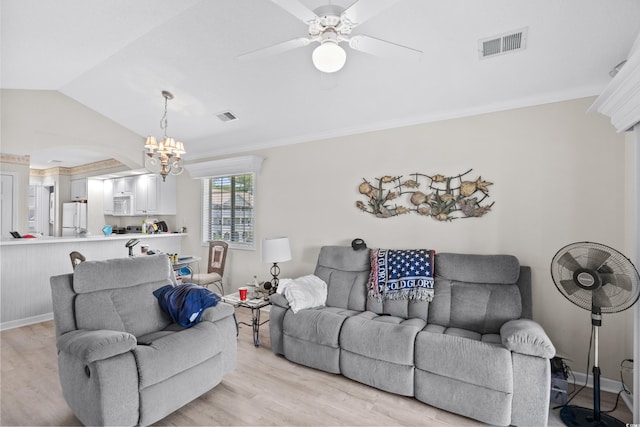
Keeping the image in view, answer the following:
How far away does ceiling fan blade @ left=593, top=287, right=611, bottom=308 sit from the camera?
2059 mm

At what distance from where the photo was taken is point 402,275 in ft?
9.82

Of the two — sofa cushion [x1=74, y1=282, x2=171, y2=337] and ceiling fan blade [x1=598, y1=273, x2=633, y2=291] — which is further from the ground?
ceiling fan blade [x1=598, y1=273, x2=633, y2=291]

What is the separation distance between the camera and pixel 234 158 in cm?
475

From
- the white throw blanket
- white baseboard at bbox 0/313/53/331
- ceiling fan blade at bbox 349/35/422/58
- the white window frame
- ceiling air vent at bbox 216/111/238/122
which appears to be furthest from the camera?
the white window frame

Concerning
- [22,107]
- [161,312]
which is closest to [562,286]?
[161,312]

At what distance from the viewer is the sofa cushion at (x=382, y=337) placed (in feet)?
7.87

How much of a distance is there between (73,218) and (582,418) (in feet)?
31.2

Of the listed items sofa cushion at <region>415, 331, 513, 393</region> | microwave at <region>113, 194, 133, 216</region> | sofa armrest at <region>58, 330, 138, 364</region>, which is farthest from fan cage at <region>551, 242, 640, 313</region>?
microwave at <region>113, 194, 133, 216</region>

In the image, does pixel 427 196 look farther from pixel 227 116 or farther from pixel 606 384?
pixel 227 116

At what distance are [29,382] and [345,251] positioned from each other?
3.02m

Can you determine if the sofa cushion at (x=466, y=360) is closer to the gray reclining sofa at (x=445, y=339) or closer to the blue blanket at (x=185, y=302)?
the gray reclining sofa at (x=445, y=339)

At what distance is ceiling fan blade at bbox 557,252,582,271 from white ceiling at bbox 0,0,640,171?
1.48m

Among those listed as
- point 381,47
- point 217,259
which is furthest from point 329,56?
point 217,259

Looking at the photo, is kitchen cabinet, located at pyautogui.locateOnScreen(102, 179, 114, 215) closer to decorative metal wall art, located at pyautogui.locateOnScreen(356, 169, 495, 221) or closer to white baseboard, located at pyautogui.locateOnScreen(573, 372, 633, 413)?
decorative metal wall art, located at pyautogui.locateOnScreen(356, 169, 495, 221)
